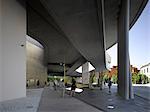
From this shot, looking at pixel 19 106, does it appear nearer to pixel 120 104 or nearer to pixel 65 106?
pixel 65 106

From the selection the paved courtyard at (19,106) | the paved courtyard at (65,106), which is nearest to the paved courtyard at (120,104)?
the paved courtyard at (65,106)

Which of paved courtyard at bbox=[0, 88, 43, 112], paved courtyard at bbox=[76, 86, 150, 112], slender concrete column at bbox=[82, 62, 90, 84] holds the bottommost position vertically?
paved courtyard at bbox=[76, 86, 150, 112]

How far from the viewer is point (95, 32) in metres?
29.5

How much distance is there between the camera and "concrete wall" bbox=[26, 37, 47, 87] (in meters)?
52.7

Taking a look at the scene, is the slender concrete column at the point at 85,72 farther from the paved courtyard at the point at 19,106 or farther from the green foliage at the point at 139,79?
the paved courtyard at the point at 19,106

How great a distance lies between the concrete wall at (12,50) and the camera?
2005 centimetres

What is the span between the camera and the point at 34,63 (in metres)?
56.1

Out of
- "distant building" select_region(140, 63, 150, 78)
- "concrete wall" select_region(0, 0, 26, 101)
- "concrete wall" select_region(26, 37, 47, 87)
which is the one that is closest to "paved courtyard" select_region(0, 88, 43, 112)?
"concrete wall" select_region(0, 0, 26, 101)

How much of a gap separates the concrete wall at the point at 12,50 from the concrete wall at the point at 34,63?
2790cm

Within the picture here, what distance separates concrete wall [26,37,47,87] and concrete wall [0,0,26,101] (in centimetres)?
2790

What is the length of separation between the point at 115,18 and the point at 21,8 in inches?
514

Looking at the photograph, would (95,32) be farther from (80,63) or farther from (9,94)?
(80,63)

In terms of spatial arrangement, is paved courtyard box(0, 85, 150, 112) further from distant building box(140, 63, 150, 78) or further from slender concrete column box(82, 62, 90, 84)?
distant building box(140, 63, 150, 78)

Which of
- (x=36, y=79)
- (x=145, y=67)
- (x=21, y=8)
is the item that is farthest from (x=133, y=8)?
(x=145, y=67)
